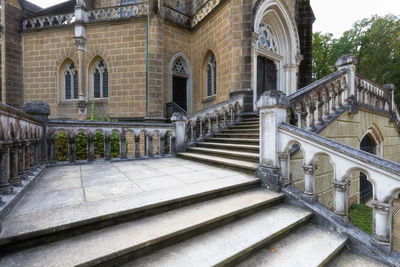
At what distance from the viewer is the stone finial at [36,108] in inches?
159

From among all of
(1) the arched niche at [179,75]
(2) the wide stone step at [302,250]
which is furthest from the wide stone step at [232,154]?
(1) the arched niche at [179,75]

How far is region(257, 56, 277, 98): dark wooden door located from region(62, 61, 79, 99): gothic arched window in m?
9.88

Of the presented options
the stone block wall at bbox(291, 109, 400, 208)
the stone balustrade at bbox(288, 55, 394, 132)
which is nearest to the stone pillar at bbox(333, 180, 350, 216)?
the stone block wall at bbox(291, 109, 400, 208)

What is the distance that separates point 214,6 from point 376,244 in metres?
10.4

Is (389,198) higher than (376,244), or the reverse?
(389,198)

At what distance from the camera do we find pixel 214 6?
9.53 meters

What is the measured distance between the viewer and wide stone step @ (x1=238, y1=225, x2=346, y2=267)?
6.19ft

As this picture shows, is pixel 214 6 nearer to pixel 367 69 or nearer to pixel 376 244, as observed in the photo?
pixel 376 244

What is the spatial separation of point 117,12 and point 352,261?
500 inches

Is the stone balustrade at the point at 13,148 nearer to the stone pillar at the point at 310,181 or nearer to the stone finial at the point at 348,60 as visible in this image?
the stone pillar at the point at 310,181

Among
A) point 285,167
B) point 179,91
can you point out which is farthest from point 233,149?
point 179,91

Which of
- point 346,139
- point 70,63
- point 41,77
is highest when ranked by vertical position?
point 70,63

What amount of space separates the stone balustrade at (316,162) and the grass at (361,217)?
97.8 inches

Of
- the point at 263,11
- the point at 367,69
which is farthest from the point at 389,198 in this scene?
the point at 367,69
